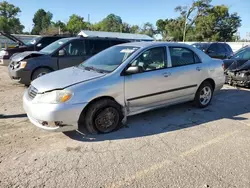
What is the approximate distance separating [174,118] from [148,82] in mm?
1086

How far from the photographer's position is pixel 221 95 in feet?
22.7

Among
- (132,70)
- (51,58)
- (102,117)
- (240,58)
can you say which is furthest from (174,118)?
(240,58)

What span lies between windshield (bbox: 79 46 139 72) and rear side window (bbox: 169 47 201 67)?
869 mm

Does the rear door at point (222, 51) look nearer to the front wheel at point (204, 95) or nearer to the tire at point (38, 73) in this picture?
the front wheel at point (204, 95)

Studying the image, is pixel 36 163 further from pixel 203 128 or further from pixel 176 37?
pixel 176 37

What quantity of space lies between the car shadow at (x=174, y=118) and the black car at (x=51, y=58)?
3937 millimetres

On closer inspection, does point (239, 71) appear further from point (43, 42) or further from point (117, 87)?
point (43, 42)

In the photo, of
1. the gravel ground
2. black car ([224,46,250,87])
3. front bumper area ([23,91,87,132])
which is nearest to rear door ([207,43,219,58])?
black car ([224,46,250,87])

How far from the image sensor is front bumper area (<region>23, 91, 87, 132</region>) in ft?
11.2

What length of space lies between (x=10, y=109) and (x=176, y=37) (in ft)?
196

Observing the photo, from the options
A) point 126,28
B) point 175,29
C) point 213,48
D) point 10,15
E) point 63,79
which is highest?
point 10,15

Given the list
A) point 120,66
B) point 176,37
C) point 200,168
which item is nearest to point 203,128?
point 200,168

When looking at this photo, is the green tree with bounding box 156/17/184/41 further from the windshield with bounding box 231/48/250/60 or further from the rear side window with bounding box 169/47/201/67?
the rear side window with bounding box 169/47/201/67

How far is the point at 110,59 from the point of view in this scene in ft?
14.8
